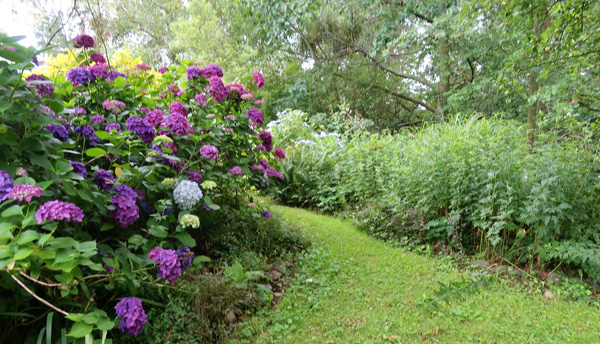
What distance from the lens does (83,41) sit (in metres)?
2.22

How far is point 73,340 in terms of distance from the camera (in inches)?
52.8

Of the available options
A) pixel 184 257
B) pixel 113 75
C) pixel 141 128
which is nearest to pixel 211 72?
pixel 113 75

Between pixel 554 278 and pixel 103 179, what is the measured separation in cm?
357

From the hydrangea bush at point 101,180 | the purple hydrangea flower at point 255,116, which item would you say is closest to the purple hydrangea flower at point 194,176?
the hydrangea bush at point 101,180

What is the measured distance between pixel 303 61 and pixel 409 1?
523 centimetres

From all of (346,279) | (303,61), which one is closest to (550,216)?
(346,279)

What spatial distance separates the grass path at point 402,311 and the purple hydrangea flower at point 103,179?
1.20 meters

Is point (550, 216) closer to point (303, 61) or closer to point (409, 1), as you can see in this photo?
point (409, 1)

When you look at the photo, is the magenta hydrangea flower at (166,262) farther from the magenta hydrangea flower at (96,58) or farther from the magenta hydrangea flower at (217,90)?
the magenta hydrangea flower at (96,58)

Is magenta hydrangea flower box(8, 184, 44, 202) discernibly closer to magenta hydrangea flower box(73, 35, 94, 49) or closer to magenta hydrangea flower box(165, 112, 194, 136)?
magenta hydrangea flower box(165, 112, 194, 136)

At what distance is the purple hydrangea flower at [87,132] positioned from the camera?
1.82 metres

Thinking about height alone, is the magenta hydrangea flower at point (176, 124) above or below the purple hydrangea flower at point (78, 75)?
below

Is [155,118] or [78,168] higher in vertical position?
[155,118]

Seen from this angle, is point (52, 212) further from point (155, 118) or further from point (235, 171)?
point (235, 171)
